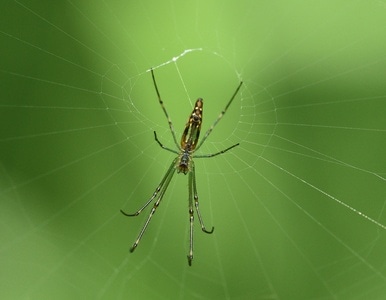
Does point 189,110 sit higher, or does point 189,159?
point 189,110

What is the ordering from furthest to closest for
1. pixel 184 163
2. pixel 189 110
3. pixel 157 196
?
pixel 184 163 < pixel 157 196 < pixel 189 110

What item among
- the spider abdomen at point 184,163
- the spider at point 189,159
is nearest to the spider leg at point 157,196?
the spider at point 189,159

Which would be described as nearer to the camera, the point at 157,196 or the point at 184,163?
the point at 157,196

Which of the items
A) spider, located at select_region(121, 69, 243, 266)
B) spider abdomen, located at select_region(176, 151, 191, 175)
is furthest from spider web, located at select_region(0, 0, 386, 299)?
spider abdomen, located at select_region(176, 151, 191, 175)

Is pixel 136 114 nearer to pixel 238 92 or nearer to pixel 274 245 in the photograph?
pixel 238 92

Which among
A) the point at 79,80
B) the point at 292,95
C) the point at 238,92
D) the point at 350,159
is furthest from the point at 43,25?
the point at 350,159

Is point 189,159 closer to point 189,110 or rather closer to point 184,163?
point 184,163

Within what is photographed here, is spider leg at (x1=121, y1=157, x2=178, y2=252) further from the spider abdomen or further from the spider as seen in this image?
the spider abdomen

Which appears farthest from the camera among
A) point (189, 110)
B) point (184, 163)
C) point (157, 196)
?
point (184, 163)

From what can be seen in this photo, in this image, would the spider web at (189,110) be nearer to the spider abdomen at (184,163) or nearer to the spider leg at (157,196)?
the spider leg at (157,196)

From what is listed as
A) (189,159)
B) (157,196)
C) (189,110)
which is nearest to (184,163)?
(189,159)
